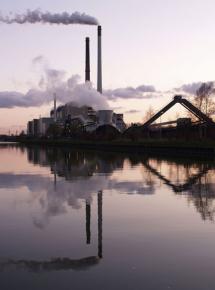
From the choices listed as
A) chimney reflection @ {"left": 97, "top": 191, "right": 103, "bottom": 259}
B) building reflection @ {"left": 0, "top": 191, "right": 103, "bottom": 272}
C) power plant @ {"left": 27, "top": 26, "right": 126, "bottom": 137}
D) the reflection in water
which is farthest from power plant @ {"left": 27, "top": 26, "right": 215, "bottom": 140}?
building reflection @ {"left": 0, "top": 191, "right": 103, "bottom": 272}

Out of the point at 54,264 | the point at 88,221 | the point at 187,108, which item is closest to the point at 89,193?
the point at 88,221

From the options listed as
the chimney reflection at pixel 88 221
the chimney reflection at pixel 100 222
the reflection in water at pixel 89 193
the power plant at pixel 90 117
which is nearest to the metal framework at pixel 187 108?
the power plant at pixel 90 117

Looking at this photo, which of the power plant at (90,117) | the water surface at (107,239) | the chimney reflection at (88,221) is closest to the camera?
the water surface at (107,239)

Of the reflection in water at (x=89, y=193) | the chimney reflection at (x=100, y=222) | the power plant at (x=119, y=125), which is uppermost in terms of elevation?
the power plant at (x=119, y=125)

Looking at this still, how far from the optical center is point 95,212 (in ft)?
46.1

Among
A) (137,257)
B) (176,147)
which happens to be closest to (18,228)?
(137,257)

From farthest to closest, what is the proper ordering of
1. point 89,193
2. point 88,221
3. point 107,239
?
point 89,193
point 88,221
point 107,239

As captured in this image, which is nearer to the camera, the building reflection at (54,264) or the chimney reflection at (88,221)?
the building reflection at (54,264)

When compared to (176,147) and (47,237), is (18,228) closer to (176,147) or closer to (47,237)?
(47,237)

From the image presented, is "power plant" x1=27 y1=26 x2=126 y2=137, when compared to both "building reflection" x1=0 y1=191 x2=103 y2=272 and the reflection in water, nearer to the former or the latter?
→ the reflection in water

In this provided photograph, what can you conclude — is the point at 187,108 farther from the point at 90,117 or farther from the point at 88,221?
the point at 90,117

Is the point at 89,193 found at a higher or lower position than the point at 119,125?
lower

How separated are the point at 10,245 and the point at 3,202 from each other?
6.60 metres

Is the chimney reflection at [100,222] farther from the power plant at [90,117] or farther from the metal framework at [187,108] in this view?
the power plant at [90,117]
